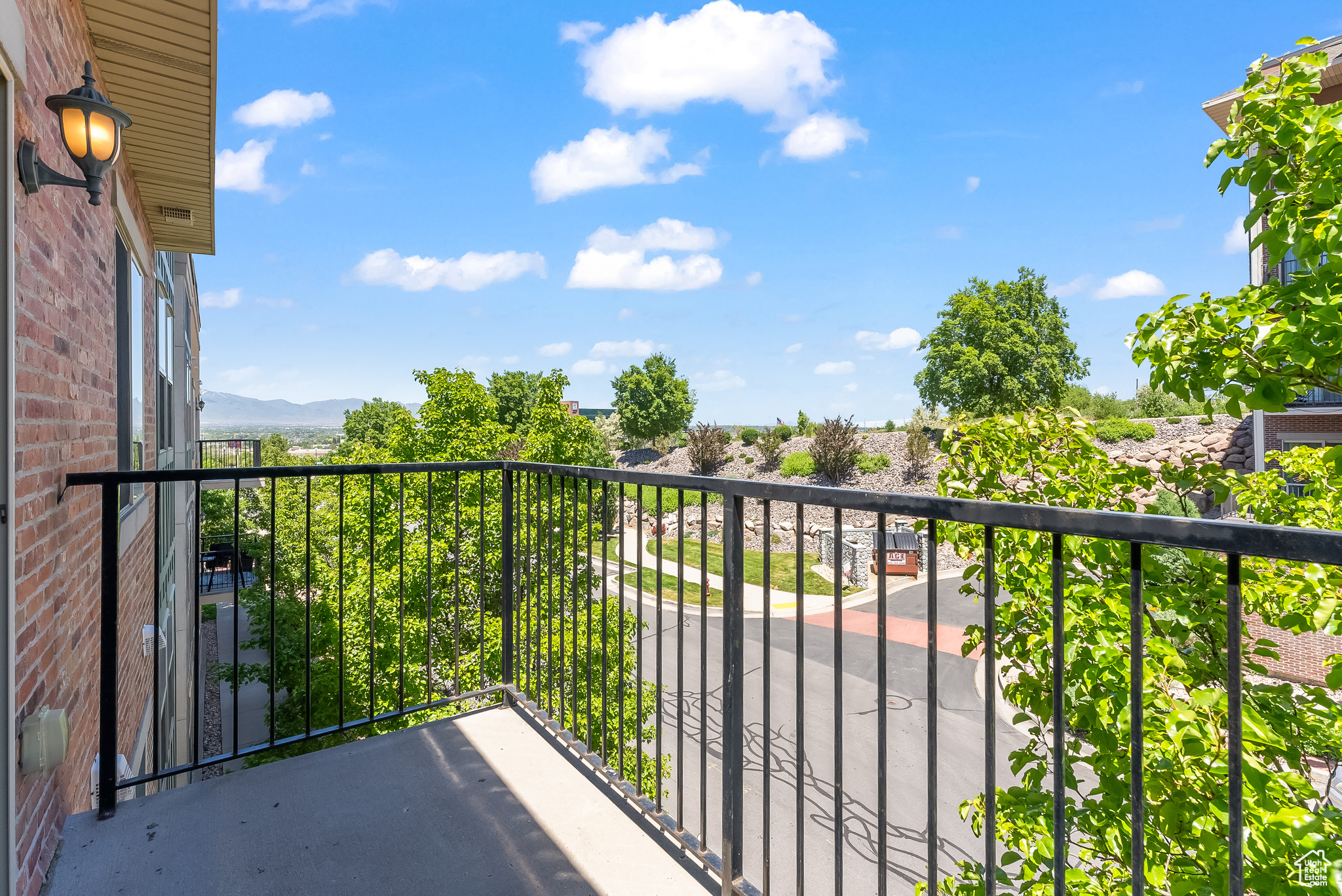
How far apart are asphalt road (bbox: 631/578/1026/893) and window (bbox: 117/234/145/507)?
4.55 metres

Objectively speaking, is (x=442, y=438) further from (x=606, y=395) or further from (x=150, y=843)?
(x=606, y=395)

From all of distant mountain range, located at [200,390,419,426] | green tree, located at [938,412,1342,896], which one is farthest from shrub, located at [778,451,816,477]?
distant mountain range, located at [200,390,419,426]

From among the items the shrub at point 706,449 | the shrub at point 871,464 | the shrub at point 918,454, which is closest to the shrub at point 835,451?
the shrub at point 871,464

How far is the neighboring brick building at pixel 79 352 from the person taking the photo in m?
1.62

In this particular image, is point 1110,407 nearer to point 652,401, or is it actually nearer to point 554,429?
point 652,401

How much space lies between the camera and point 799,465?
923 inches

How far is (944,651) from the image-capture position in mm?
12523

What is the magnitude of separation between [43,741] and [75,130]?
69.6 inches

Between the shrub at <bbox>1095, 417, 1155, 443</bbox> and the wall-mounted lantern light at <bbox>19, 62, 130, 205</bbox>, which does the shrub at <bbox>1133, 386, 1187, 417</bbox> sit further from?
the wall-mounted lantern light at <bbox>19, 62, 130, 205</bbox>

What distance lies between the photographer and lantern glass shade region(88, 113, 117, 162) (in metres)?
2.04

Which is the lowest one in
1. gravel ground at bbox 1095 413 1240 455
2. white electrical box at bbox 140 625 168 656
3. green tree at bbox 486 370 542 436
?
white electrical box at bbox 140 625 168 656

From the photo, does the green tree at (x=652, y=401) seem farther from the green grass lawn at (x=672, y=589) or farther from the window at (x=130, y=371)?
the window at (x=130, y=371)

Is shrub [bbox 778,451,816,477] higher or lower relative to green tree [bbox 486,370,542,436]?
lower

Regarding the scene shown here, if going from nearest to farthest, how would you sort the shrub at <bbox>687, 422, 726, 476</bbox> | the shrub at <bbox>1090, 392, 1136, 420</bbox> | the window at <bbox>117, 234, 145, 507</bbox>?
the window at <bbox>117, 234, 145, 507</bbox>
the shrub at <bbox>687, 422, 726, 476</bbox>
the shrub at <bbox>1090, 392, 1136, 420</bbox>
